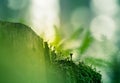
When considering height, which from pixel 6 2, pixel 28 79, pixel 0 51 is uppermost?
pixel 6 2

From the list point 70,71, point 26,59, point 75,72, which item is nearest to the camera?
point 26,59

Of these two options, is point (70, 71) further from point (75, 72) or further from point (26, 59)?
point (26, 59)

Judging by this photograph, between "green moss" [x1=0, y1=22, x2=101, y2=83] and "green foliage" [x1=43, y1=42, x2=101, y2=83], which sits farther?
"green foliage" [x1=43, y1=42, x2=101, y2=83]

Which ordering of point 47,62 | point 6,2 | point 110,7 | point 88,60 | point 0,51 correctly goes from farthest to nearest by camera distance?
point 110,7 → point 6,2 → point 88,60 → point 47,62 → point 0,51

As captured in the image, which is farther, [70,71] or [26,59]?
[70,71]

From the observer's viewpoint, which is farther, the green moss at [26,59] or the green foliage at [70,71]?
the green foliage at [70,71]

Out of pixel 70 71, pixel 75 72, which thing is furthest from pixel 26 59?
pixel 75 72

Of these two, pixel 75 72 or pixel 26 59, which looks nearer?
pixel 26 59

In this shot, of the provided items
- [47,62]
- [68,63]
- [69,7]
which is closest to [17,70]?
[47,62]

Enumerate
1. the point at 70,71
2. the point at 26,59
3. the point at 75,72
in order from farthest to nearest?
the point at 75,72
the point at 70,71
the point at 26,59

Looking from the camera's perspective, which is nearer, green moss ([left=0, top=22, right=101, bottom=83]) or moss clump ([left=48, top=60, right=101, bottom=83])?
green moss ([left=0, top=22, right=101, bottom=83])

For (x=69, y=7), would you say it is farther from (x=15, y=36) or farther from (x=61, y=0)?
(x=15, y=36)
